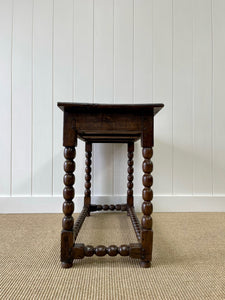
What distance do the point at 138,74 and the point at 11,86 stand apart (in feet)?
2.57

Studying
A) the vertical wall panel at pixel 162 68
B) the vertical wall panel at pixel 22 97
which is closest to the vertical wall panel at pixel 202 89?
the vertical wall panel at pixel 162 68

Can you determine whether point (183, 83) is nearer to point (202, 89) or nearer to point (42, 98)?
point (202, 89)

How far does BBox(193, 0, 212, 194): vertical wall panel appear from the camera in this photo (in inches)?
52.9

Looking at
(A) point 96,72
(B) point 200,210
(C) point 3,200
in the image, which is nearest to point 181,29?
(A) point 96,72

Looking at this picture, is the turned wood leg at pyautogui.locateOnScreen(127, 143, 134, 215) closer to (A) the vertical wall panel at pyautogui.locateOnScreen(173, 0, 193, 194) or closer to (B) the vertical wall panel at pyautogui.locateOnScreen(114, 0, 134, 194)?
(B) the vertical wall panel at pyautogui.locateOnScreen(114, 0, 134, 194)

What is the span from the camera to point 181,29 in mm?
1342

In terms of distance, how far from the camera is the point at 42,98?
4.30ft

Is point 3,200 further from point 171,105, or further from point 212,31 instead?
point 212,31

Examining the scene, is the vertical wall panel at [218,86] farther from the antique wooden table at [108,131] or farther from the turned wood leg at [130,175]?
the antique wooden table at [108,131]

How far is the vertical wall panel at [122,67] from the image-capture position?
1.32m

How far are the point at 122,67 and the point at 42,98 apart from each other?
53 cm

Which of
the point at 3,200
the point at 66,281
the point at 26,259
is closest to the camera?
the point at 66,281

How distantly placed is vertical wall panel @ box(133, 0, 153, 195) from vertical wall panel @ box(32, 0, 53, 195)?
0.53 metres

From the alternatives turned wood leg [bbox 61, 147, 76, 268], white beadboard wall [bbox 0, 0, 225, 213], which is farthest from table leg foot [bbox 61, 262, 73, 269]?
white beadboard wall [bbox 0, 0, 225, 213]
